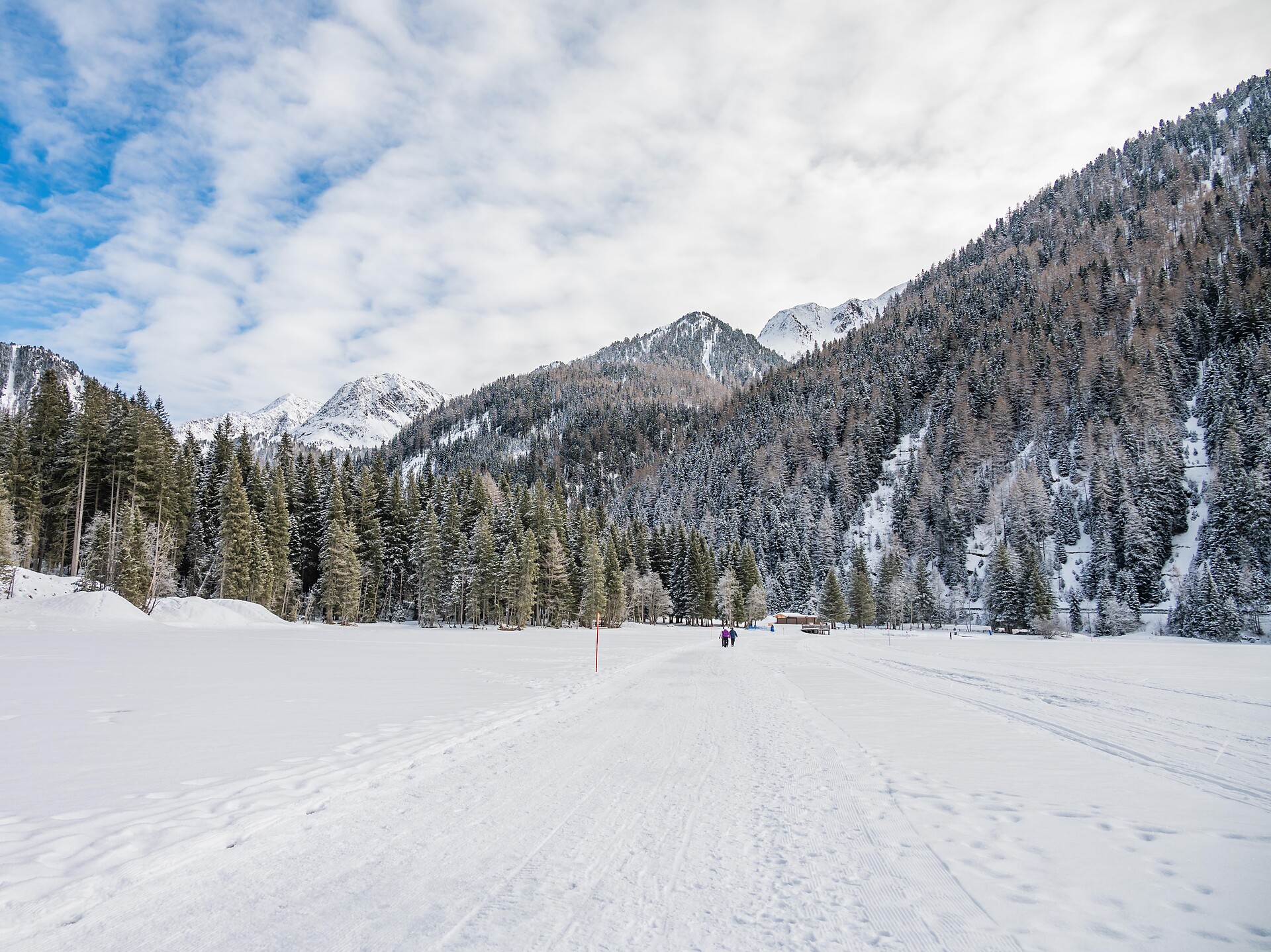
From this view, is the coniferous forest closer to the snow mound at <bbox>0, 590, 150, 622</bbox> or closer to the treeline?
the treeline

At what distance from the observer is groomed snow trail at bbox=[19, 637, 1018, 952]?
12.2 ft

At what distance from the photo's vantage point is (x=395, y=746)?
29.5 ft

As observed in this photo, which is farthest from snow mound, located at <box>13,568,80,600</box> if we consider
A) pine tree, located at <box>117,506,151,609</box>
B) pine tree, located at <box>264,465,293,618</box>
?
pine tree, located at <box>264,465,293,618</box>

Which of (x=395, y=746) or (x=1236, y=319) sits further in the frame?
(x=1236, y=319)

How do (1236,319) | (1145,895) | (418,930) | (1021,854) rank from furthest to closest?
1. (1236,319)
2. (1021,854)
3. (1145,895)
4. (418,930)

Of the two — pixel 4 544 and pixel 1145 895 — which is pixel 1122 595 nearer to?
pixel 1145 895

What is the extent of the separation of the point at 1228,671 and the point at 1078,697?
51.0 feet

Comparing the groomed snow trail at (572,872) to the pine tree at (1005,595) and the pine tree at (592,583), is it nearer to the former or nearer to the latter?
the pine tree at (592,583)

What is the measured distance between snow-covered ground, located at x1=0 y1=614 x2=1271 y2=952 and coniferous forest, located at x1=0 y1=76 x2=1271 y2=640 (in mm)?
44512

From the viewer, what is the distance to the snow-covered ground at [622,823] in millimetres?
3871

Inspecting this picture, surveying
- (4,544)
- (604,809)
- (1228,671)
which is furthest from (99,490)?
(1228,671)

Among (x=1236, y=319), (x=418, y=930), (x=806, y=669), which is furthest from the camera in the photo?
(x=1236, y=319)

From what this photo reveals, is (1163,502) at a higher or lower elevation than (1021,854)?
higher

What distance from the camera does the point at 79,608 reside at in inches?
1417
